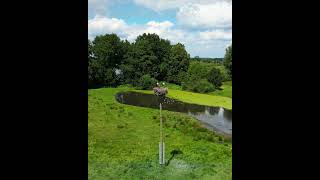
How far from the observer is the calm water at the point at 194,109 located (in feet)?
33.3

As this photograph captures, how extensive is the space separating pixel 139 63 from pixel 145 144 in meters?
1.84

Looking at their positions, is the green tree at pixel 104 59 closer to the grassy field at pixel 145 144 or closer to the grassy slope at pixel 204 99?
the grassy field at pixel 145 144

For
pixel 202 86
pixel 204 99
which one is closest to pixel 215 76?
pixel 202 86

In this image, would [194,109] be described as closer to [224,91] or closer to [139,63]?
[224,91]

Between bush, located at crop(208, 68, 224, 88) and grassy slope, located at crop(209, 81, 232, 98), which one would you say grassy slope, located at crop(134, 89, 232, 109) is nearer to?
grassy slope, located at crop(209, 81, 232, 98)

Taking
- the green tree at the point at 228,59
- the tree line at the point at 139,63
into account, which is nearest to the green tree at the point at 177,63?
the tree line at the point at 139,63

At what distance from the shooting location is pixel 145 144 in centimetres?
923

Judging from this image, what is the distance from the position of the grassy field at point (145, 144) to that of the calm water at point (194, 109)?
0.17 metres
